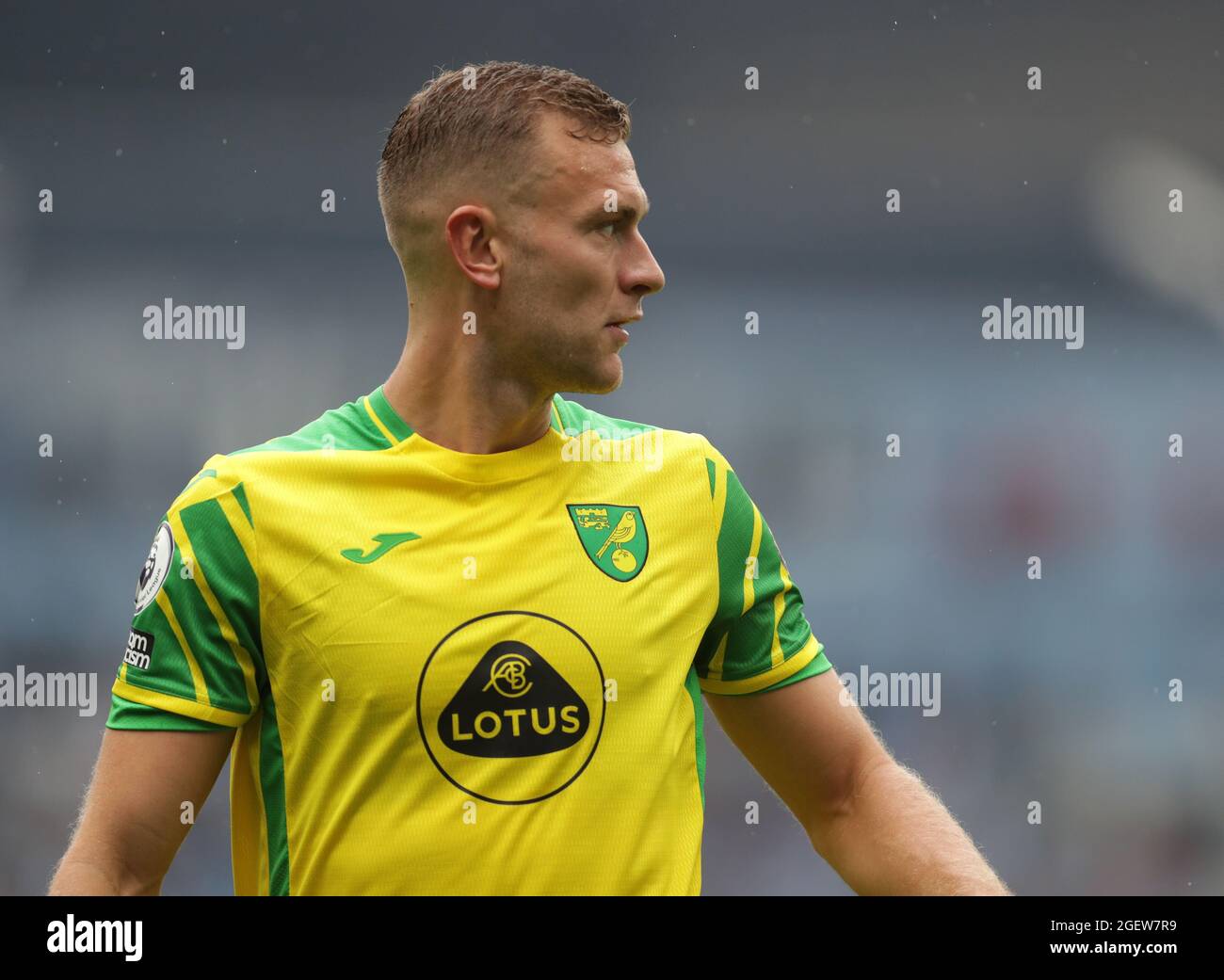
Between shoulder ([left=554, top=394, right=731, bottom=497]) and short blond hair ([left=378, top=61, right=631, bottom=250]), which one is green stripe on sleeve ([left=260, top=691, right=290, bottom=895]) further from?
short blond hair ([left=378, top=61, right=631, bottom=250])

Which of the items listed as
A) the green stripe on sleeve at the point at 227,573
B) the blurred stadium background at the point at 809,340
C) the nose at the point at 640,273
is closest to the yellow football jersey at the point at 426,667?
the green stripe on sleeve at the point at 227,573

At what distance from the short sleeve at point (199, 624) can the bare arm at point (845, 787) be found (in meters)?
0.61

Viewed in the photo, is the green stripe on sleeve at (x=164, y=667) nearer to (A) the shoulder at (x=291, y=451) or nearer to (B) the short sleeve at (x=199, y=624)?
(B) the short sleeve at (x=199, y=624)

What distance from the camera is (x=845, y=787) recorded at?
1.80 m

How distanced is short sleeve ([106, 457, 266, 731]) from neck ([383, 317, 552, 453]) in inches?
9.9

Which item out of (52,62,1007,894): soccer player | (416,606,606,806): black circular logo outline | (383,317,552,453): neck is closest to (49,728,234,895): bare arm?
(52,62,1007,894): soccer player

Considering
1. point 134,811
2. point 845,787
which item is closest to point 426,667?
point 134,811

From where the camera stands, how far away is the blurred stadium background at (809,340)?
5.65 meters

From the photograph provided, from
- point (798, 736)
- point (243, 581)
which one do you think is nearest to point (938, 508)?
point (798, 736)

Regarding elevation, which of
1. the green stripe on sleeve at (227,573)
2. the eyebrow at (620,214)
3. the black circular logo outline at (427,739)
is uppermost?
the eyebrow at (620,214)

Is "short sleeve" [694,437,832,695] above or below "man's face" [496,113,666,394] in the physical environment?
below

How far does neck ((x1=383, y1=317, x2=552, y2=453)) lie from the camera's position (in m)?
1.78

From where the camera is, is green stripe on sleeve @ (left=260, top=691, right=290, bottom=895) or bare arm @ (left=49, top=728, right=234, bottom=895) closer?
bare arm @ (left=49, top=728, right=234, bottom=895)

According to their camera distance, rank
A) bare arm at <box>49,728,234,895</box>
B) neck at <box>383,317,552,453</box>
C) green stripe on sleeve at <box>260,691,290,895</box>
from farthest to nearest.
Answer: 1. neck at <box>383,317,552,453</box>
2. green stripe on sleeve at <box>260,691,290,895</box>
3. bare arm at <box>49,728,234,895</box>
